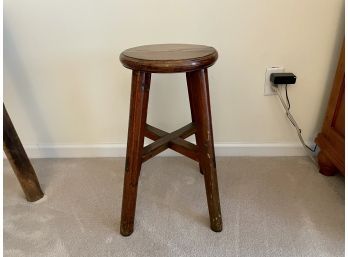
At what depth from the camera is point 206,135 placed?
0.79m

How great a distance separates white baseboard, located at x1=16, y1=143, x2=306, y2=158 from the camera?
128 centimetres

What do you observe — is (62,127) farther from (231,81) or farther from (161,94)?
(231,81)

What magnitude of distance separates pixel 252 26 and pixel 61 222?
0.94 meters

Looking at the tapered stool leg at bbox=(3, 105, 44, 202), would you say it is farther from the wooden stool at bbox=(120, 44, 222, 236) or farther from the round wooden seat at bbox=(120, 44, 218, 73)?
the round wooden seat at bbox=(120, 44, 218, 73)

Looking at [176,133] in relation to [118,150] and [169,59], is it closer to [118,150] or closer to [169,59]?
[169,59]

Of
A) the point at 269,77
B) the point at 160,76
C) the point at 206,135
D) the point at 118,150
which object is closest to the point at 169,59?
the point at 206,135

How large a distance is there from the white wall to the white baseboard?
0.07ft

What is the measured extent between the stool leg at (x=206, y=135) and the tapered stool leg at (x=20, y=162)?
2.01 feet

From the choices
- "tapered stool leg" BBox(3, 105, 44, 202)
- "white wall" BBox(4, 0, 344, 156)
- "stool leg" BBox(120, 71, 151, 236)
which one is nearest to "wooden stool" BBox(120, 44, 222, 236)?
"stool leg" BBox(120, 71, 151, 236)

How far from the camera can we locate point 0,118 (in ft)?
3.04

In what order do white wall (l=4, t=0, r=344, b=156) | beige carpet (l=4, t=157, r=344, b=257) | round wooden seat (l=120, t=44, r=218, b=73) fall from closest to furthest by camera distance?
round wooden seat (l=120, t=44, r=218, b=73) < beige carpet (l=4, t=157, r=344, b=257) < white wall (l=4, t=0, r=344, b=156)

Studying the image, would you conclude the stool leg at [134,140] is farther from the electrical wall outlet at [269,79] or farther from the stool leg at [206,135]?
the electrical wall outlet at [269,79]

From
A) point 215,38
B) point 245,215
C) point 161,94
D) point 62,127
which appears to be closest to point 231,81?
point 215,38

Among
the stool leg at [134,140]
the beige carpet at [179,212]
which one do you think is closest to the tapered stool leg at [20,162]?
the beige carpet at [179,212]
